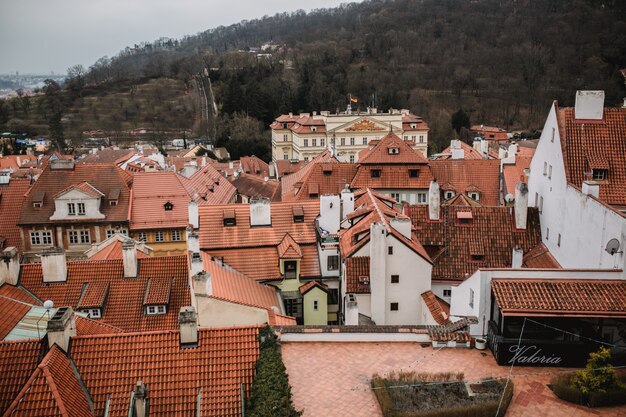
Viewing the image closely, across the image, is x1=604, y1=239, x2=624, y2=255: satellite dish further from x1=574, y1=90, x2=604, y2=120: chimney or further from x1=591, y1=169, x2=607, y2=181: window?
x1=574, y1=90, x2=604, y2=120: chimney

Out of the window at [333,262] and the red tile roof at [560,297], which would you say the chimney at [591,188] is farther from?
the window at [333,262]

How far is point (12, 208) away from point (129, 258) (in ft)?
67.1

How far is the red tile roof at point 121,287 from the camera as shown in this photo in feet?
76.2

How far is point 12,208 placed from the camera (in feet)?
132

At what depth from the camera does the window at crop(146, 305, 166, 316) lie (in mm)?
23297

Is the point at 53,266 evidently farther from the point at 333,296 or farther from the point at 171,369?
the point at 333,296

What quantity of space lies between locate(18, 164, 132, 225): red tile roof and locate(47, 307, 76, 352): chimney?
2418 cm

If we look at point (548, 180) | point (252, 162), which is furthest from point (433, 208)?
point (252, 162)

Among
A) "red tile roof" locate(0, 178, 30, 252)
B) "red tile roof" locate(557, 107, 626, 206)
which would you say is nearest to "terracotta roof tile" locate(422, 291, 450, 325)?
"red tile roof" locate(557, 107, 626, 206)

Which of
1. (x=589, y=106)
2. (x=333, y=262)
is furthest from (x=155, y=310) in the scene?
(x=589, y=106)

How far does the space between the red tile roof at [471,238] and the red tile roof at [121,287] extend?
1247 centimetres

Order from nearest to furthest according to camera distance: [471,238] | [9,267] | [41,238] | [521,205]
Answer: [9,267]
[521,205]
[471,238]
[41,238]

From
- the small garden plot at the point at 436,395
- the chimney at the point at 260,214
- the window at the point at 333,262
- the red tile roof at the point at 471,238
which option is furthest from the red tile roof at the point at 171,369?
the red tile roof at the point at 471,238

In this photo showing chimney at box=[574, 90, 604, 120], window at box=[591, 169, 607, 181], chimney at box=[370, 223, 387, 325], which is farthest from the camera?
chimney at box=[574, 90, 604, 120]
